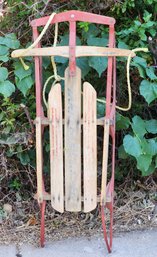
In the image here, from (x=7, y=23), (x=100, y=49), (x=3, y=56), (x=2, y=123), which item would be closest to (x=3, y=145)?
(x=2, y=123)

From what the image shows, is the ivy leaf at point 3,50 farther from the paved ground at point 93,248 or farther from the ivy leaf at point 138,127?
the paved ground at point 93,248

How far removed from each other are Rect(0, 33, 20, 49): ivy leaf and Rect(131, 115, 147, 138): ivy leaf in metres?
0.78

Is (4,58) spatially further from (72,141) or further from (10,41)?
(72,141)

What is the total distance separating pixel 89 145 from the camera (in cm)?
222

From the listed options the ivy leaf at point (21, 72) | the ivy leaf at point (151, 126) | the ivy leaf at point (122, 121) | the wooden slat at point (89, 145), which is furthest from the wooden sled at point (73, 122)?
the ivy leaf at point (151, 126)

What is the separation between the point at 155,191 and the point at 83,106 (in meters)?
0.98

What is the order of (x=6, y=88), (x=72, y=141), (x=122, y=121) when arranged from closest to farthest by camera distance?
(x=72, y=141) → (x=6, y=88) → (x=122, y=121)

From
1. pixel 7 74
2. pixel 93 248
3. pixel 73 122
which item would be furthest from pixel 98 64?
pixel 93 248

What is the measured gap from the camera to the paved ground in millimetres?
2439

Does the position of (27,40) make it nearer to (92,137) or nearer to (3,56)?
(3,56)

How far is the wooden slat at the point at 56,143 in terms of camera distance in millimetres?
2201

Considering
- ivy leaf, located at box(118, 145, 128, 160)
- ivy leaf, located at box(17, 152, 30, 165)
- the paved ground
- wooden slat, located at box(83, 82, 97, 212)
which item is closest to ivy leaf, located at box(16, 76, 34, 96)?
wooden slat, located at box(83, 82, 97, 212)

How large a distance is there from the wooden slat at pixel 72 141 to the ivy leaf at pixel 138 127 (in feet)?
1.49

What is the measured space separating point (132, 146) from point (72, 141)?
386 mm
